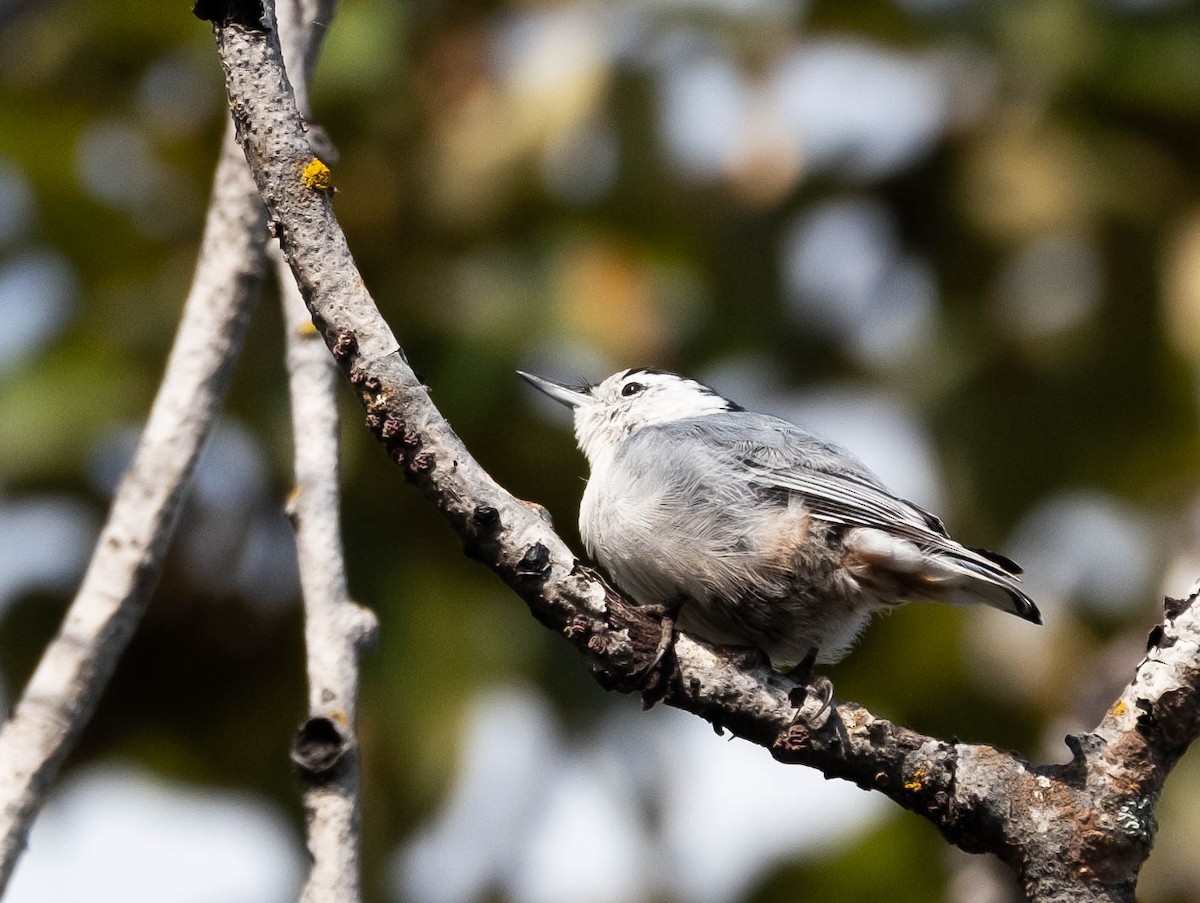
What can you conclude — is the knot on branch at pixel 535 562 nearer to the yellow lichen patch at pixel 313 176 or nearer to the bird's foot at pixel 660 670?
the bird's foot at pixel 660 670

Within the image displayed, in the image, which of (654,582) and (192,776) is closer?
(654,582)

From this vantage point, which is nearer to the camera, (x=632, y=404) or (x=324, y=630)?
(x=324, y=630)

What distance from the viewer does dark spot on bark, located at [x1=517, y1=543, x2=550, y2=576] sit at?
6.88 ft

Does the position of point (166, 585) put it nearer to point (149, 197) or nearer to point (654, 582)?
point (149, 197)

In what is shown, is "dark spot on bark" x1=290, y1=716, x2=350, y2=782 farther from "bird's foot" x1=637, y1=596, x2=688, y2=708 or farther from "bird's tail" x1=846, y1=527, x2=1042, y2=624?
"bird's tail" x1=846, y1=527, x2=1042, y2=624

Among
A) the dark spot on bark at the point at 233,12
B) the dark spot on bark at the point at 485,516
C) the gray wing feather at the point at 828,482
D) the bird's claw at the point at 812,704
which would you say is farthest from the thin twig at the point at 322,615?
the gray wing feather at the point at 828,482

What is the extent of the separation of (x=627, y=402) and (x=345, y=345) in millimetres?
2357

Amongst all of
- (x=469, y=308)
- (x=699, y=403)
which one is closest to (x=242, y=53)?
(x=699, y=403)

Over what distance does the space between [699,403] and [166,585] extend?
2021mm

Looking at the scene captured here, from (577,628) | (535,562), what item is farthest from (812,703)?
(535,562)

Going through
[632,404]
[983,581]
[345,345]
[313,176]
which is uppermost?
[632,404]

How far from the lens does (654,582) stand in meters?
3.28

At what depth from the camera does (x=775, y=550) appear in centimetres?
330

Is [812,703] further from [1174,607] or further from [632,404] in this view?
[632,404]
